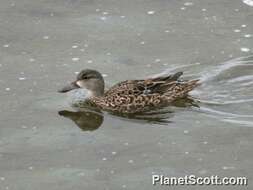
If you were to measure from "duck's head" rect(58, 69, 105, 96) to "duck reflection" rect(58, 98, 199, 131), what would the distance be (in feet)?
1.02

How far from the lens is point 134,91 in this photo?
435 inches

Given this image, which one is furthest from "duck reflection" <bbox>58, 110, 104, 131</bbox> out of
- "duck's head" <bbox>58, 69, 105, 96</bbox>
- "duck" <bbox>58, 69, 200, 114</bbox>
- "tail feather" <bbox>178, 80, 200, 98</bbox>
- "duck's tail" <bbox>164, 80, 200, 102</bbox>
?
"tail feather" <bbox>178, 80, 200, 98</bbox>

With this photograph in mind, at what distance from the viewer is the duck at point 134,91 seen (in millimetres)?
11055

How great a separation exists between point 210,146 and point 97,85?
221cm

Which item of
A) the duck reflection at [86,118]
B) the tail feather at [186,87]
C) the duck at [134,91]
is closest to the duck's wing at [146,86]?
the duck at [134,91]

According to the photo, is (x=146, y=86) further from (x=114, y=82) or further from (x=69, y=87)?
(x=69, y=87)

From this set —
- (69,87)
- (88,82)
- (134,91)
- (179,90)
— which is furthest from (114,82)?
(179,90)

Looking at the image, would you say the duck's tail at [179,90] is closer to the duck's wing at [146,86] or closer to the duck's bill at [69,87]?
the duck's wing at [146,86]

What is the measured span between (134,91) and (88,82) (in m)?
0.63

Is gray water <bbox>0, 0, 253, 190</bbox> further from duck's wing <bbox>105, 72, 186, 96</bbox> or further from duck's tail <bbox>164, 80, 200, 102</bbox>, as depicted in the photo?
duck's wing <bbox>105, 72, 186, 96</bbox>

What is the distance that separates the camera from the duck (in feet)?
36.3

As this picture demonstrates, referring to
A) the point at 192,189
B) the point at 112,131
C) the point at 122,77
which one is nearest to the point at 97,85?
the point at 122,77

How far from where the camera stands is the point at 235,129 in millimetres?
10164

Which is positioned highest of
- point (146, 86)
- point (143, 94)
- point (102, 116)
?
point (146, 86)
